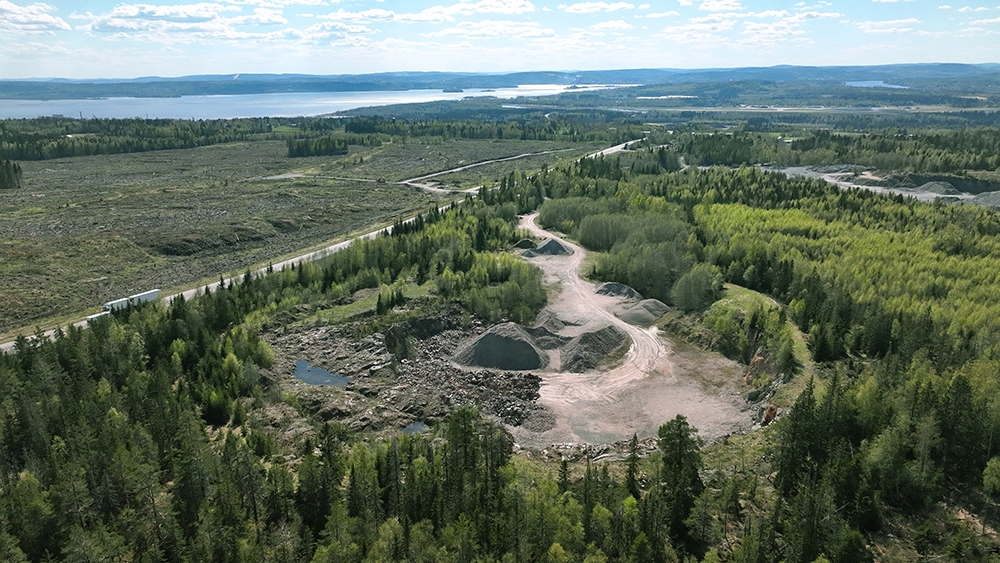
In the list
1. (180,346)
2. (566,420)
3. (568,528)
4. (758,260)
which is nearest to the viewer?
(568,528)

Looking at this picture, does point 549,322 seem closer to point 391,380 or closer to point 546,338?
point 546,338

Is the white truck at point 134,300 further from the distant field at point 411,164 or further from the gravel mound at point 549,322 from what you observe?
the distant field at point 411,164

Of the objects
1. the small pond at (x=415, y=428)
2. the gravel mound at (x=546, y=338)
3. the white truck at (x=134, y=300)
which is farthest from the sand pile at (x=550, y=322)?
the white truck at (x=134, y=300)

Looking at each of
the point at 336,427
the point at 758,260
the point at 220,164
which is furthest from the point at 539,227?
the point at 220,164

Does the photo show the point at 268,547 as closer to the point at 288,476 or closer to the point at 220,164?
the point at 288,476

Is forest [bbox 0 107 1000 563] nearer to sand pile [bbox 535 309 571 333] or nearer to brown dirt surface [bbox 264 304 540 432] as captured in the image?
sand pile [bbox 535 309 571 333]

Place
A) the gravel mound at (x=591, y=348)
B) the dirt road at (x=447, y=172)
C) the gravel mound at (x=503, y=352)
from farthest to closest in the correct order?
the dirt road at (x=447, y=172)
the gravel mound at (x=503, y=352)
the gravel mound at (x=591, y=348)

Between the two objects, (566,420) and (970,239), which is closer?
(566,420)

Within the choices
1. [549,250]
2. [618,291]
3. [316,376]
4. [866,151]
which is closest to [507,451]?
[316,376]

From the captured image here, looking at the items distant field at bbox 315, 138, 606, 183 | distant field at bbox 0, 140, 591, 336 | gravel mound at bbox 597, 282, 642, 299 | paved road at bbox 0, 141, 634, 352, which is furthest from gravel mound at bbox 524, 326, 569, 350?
distant field at bbox 315, 138, 606, 183
